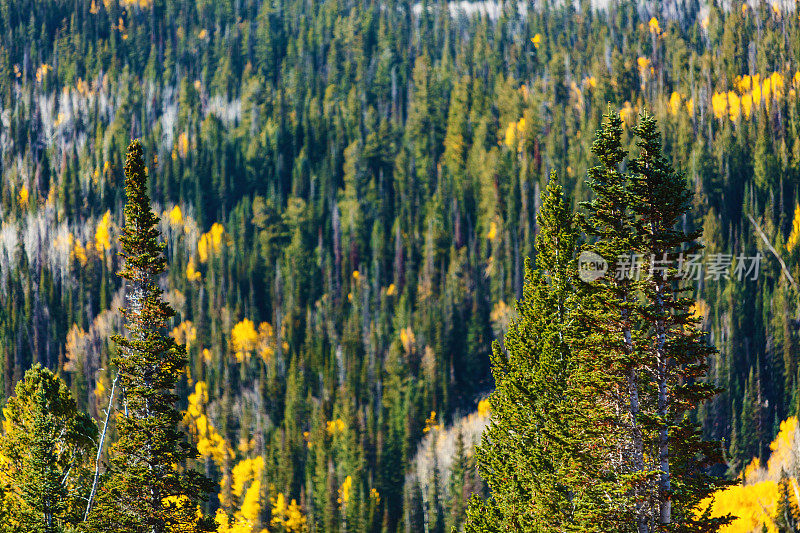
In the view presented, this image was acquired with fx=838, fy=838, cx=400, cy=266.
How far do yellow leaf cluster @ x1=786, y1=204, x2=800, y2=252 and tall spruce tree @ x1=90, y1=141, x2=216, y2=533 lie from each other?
112m

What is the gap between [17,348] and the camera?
163 metres

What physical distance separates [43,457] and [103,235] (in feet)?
587

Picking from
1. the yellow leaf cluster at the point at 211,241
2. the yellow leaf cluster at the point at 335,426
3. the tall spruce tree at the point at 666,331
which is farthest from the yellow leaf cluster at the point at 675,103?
the tall spruce tree at the point at 666,331

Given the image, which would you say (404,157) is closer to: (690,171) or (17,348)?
(690,171)

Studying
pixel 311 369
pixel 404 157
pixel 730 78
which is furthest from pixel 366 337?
pixel 730 78

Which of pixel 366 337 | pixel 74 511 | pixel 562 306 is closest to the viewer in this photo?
pixel 562 306

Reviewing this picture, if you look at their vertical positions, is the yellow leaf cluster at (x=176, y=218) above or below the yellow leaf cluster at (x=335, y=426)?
above

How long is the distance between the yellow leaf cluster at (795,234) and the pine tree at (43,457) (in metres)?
112

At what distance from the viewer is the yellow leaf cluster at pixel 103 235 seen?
188m

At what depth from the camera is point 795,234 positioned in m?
124

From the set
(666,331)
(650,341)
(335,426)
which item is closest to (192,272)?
(335,426)

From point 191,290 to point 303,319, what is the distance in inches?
943

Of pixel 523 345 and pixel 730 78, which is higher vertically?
pixel 730 78

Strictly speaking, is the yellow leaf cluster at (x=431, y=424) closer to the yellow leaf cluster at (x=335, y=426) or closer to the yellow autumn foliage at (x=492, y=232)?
the yellow leaf cluster at (x=335, y=426)
